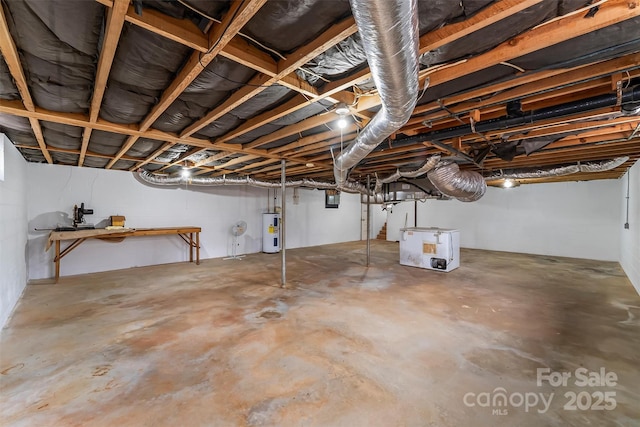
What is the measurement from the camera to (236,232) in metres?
7.02

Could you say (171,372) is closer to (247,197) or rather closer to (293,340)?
(293,340)

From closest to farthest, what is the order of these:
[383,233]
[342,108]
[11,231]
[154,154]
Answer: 1. [342,108]
2. [11,231]
3. [154,154]
4. [383,233]

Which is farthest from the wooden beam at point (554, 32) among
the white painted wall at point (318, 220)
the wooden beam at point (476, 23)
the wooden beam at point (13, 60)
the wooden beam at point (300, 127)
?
the white painted wall at point (318, 220)

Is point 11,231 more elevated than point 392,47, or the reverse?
point 392,47

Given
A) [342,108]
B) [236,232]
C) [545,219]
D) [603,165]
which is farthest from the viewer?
[545,219]

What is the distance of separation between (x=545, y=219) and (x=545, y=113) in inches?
277

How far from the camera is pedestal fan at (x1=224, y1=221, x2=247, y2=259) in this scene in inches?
274

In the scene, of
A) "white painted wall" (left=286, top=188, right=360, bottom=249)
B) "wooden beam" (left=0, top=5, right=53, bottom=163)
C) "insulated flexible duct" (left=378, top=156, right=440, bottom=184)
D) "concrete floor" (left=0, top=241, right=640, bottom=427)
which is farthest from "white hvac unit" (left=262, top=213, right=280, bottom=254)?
"wooden beam" (left=0, top=5, right=53, bottom=163)

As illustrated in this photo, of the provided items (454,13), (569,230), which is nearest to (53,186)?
(454,13)

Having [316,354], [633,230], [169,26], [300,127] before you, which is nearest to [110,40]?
[169,26]

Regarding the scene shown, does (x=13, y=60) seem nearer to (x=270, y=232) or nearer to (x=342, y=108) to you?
(x=342, y=108)

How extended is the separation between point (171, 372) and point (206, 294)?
201 centimetres

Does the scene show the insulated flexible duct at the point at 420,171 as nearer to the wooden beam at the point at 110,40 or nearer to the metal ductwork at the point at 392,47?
the metal ductwork at the point at 392,47

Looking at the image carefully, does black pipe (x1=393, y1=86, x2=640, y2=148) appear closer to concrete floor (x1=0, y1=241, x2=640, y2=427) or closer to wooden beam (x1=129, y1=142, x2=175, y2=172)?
concrete floor (x1=0, y1=241, x2=640, y2=427)
